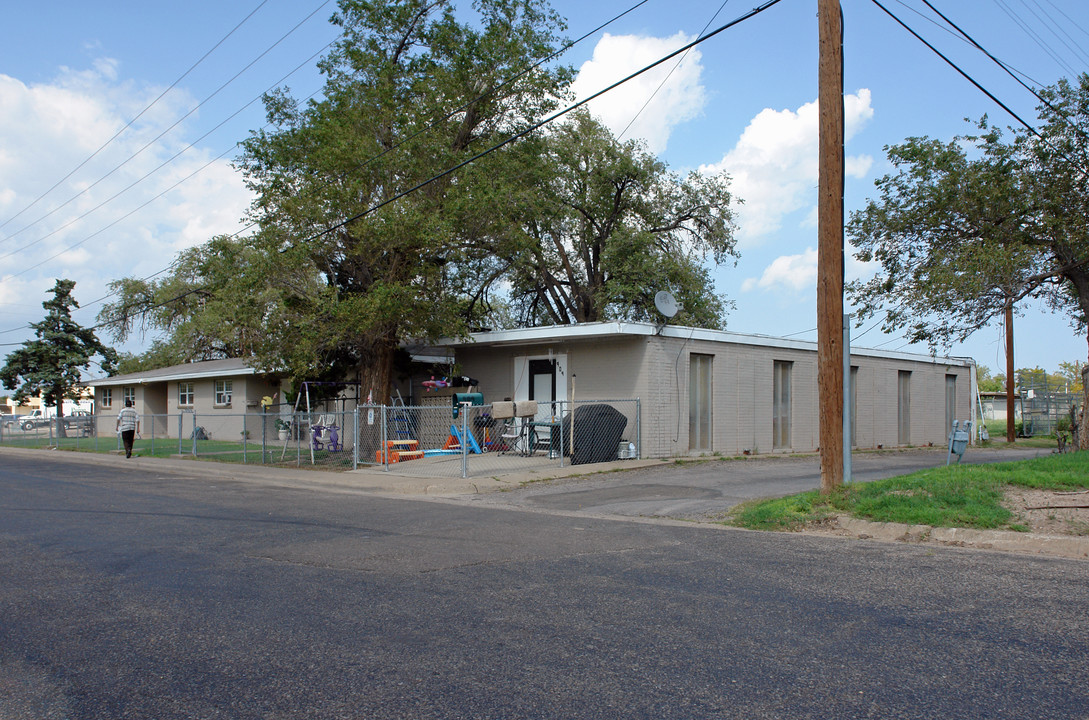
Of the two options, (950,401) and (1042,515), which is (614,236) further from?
(1042,515)

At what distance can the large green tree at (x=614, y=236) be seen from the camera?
33000mm

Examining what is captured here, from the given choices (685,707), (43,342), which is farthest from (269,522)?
(43,342)

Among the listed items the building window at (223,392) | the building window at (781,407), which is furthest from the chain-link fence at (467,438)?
the building window at (223,392)

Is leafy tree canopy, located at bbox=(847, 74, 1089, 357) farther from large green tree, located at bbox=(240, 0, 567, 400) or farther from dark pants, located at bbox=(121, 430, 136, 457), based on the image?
dark pants, located at bbox=(121, 430, 136, 457)

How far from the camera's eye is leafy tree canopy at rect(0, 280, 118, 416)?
43281 millimetres

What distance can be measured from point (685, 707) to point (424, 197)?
58.5 feet

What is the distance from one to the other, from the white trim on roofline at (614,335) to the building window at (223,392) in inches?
583

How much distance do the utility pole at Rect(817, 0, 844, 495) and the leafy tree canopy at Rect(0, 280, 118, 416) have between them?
45070 millimetres

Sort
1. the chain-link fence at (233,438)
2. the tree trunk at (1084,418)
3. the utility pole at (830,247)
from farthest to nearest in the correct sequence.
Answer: the chain-link fence at (233,438) → the tree trunk at (1084,418) → the utility pole at (830,247)

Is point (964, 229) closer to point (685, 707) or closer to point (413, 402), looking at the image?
point (413, 402)

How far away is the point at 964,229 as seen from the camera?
68.6 feet

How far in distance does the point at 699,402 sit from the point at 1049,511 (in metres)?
10.8

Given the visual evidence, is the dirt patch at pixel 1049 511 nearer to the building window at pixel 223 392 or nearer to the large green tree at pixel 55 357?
the building window at pixel 223 392

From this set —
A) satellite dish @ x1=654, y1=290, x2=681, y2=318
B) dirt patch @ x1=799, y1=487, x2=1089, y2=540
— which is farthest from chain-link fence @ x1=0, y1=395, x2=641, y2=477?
dirt patch @ x1=799, y1=487, x2=1089, y2=540
